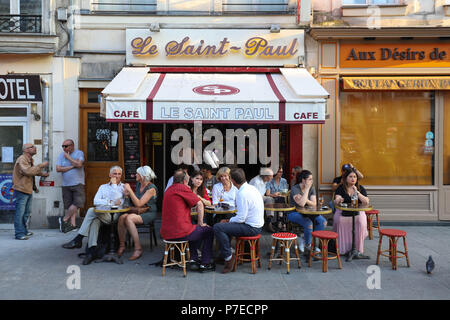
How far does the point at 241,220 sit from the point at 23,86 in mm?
5594

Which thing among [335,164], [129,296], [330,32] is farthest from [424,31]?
[129,296]

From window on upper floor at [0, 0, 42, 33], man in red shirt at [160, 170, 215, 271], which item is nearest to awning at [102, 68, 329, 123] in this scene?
man in red shirt at [160, 170, 215, 271]

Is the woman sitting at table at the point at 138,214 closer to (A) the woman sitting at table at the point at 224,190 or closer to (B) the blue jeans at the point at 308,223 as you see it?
(A) the woman sitting at table at the point at 224,190

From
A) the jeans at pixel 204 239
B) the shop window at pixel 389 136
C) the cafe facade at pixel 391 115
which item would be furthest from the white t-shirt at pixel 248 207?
the shop window at pixel 389 136

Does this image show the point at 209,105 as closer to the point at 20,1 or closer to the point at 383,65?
the point at 383,65

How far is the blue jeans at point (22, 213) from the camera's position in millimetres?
7664

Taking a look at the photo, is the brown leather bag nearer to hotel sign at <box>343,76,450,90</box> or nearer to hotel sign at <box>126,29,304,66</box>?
hotel sign at <box>126,29,304,66</box>

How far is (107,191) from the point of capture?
6473mm

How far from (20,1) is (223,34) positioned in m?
4.24

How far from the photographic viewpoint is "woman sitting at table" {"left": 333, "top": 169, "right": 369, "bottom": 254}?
6.38 m

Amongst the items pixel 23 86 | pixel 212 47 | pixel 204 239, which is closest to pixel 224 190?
pixel 204 239

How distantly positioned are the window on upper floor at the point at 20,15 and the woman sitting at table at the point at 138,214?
442cm

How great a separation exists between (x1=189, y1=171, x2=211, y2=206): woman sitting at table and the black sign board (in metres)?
3.97

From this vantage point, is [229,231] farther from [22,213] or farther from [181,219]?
[22,213]
